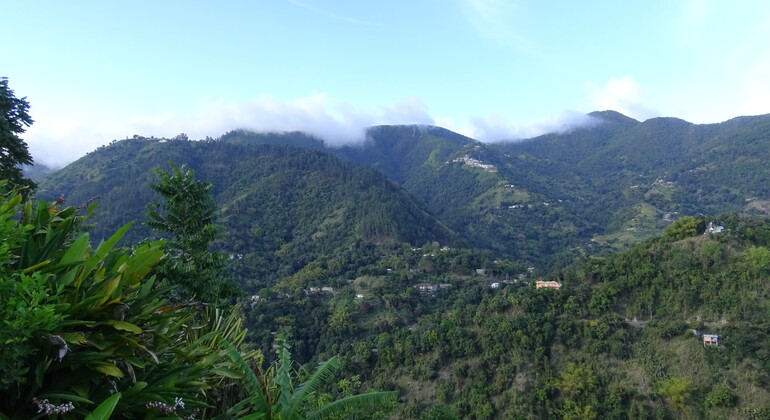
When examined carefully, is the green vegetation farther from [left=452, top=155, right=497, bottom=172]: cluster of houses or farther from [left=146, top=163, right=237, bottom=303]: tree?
[left=452, top=155, right=497, bottom=172]: cluster of houses

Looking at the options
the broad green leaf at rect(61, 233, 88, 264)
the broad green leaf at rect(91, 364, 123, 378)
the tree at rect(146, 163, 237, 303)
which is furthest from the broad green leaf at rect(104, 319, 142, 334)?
the tree at rect(146, 163, 237, 303)

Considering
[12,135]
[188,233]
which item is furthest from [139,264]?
[12,135]

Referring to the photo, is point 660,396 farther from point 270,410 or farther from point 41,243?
point 41,243

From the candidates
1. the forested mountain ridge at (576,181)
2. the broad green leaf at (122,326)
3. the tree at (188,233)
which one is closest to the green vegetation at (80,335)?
the broad green leaf at (122,326)

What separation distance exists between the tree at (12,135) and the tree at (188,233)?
482 cm

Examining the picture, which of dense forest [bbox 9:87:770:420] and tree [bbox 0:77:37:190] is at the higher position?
tree [bbox 0:77:37:190]

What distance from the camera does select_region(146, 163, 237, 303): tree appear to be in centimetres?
806

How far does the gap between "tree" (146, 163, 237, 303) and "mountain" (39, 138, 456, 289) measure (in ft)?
151

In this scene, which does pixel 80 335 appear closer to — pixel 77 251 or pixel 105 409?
pixel 105 409

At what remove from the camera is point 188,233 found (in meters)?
8.43

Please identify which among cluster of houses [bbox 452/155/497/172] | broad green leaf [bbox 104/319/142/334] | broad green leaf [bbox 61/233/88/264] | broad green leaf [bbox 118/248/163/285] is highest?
cluster of houses [bbox 452/155/497/172]

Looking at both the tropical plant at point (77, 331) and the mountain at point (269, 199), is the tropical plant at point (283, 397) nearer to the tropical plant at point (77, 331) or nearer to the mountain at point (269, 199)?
the tropical plant at point (77, 331)

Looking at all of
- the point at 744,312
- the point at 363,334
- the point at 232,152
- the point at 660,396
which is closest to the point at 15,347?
the point at 660,396

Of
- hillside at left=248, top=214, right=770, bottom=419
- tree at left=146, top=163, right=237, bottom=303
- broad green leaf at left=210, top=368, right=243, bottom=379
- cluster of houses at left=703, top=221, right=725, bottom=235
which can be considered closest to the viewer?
broad green leaf at left=210, top=368, right=243, bottom=379
